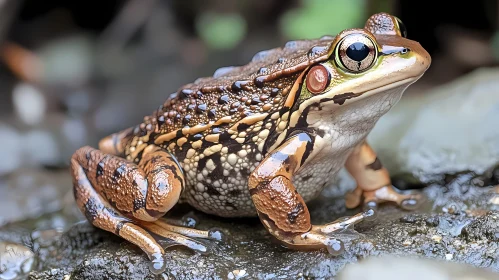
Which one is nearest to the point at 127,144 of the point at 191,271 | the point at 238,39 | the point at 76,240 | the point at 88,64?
the point at 76,240

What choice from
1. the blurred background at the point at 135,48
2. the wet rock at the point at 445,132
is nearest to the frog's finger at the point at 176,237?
the wet rock at the point at 445,132

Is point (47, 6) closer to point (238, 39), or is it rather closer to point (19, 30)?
point (19, 30)

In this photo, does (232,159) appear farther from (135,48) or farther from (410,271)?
(135,48)

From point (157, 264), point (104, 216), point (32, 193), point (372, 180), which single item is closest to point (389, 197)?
point (372, 180)

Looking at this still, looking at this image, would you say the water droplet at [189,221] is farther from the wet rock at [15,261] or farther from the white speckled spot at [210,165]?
the wet rock at [15,261]

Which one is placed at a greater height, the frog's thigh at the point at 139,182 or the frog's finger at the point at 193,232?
the frog's thigh at the point at 139,182

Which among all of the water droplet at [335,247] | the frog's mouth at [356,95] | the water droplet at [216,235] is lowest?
the water droplet at [335,247]

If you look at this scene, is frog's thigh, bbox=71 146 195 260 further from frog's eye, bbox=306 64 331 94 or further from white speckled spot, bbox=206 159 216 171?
frog's eye, bbox=306 64 331 94
